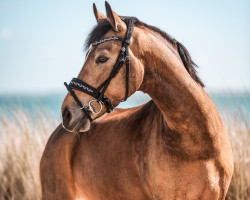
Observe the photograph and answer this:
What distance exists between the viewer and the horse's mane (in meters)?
2.30

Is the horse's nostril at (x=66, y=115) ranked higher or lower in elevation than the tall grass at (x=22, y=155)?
higher

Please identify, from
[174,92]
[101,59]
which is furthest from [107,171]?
[101,59]

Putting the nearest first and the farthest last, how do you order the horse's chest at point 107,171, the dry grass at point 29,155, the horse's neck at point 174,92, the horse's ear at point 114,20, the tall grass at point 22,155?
the horse's ear at point 114,20, the horse's neck at point 174,92, the horse's chest at point 107,171, the dry grass at point 29,155, the tall grass at point 22,155

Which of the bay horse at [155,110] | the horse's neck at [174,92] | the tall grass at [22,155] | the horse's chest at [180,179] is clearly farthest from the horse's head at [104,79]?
the tall grass at [22,155]

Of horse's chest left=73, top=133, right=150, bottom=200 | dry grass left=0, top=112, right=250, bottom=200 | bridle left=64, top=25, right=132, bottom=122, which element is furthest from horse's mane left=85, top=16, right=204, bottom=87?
dry grass left=0, top=112, right=250, bottom=200

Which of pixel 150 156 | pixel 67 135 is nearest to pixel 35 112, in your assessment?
pixel 67 135

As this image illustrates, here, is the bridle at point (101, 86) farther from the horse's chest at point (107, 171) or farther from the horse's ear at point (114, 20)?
the horse's chest at point (107, 171)

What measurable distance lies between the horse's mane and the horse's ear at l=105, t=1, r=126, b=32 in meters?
0.05

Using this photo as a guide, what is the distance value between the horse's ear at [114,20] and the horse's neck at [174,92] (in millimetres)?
214

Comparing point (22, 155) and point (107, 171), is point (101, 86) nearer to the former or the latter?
point (107, 171)

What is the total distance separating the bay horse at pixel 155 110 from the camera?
86.1 inches

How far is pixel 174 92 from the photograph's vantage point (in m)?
2.30

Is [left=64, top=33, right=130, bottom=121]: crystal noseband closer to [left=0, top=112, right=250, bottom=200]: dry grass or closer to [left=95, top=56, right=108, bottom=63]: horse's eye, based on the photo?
[left=95, top=56, right=108, bottom=63]: horse's eye

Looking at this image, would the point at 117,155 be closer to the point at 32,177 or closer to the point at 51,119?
the point at 32,177
